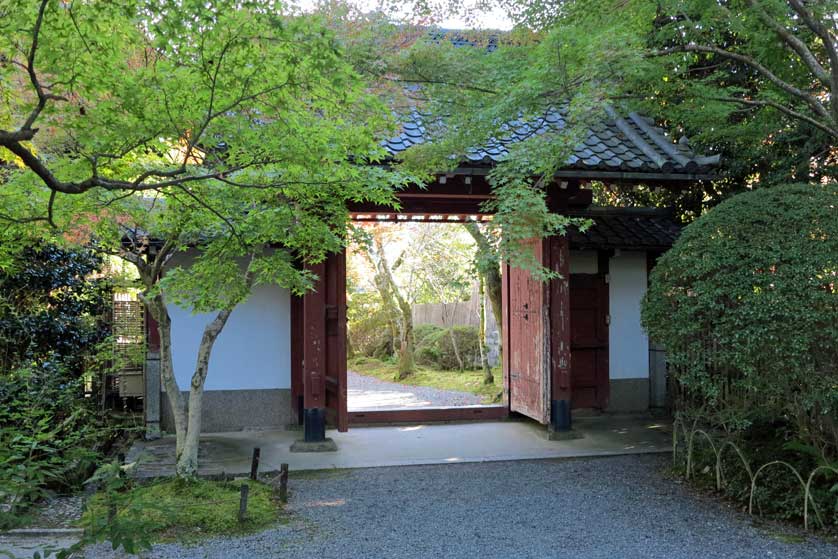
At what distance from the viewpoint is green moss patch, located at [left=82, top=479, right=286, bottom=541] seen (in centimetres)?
492

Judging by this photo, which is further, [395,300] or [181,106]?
[395,300]

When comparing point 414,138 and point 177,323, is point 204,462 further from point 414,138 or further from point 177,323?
point 414,138

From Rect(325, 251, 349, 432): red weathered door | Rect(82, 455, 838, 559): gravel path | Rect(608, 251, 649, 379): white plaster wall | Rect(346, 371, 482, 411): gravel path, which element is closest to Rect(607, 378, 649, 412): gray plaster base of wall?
Rect(608, 251, 649, 379): white plaster wall

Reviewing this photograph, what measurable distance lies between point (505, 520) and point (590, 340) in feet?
15.2

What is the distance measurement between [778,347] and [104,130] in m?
4.47

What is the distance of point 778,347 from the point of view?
4.74 meters

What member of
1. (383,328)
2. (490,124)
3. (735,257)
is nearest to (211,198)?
(490,124)

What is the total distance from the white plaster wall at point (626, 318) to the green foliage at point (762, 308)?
12.0 ft

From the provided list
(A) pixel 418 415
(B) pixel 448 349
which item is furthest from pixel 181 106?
(B) pixel 448 349

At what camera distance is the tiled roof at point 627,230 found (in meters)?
8.97

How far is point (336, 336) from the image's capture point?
815 cm

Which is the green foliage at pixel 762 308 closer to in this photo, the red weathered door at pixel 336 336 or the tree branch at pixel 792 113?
the tree branch at pixel 792 113

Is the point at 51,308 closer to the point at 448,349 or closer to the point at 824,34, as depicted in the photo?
the point at 824,34

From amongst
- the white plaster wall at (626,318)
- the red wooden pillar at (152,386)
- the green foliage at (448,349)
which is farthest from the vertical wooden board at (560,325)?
the green foliage at (448,349)
